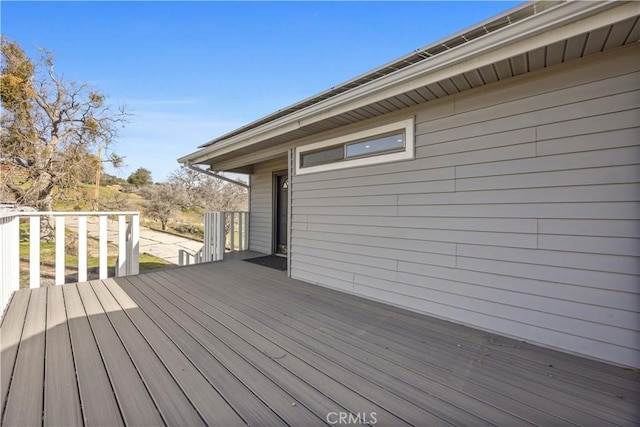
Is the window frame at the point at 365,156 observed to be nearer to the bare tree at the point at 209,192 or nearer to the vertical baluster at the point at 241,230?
the vertical baluster at the point at 241,230

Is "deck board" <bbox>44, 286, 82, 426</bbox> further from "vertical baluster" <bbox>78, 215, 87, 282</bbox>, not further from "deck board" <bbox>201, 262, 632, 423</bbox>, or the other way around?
"deck board" <bbox>201, 262, 632, 423</bbox>

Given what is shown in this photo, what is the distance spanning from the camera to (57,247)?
3586 mm

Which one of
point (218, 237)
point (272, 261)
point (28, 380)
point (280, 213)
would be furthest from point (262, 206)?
point (28, 380)

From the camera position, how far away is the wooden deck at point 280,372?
1.39 meters

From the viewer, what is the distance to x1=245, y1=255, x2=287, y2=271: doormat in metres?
5.12

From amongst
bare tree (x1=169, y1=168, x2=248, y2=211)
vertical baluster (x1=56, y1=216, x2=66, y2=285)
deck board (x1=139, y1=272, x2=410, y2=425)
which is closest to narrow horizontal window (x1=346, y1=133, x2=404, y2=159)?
deck board (x1=139, y1=272, x2=410, y2=425)

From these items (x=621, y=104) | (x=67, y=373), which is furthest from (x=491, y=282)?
(x=67, y=373)

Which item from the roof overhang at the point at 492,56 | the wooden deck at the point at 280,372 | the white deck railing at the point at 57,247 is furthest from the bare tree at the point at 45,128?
the roof overhang at the point at 492,56

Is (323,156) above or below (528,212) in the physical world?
above

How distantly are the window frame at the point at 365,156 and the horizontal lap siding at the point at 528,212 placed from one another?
0.31 feet

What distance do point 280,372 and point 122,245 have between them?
3739 mm

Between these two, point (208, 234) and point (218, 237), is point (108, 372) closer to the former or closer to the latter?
point (218, 237)

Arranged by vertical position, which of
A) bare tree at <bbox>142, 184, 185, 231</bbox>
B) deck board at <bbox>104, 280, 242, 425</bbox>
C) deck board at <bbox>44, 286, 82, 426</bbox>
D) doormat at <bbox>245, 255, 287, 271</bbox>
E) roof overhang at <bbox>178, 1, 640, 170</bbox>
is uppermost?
roof overhang at <bbox>178, 1, 640, 170</bbox>

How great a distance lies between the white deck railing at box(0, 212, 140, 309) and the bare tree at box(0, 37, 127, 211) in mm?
4366
